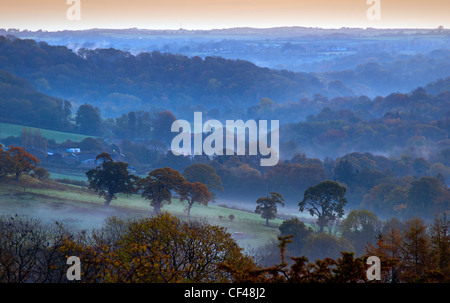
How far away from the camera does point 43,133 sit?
313 feet

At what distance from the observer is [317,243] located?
121 feet

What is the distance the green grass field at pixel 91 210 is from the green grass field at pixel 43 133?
45.4 metres

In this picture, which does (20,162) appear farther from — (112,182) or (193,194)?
(193,194)

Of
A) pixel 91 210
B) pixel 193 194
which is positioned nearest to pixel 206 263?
pixel 91 210

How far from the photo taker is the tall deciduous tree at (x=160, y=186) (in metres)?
44.0

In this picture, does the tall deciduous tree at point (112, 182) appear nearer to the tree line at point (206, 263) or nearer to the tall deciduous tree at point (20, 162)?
the tall deciduous tree at point (20, 162)

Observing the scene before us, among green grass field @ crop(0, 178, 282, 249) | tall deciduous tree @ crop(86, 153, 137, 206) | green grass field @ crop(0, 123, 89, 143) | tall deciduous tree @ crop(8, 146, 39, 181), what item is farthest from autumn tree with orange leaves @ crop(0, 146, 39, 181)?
green grass field @ crop(0, 123, 89, 143)

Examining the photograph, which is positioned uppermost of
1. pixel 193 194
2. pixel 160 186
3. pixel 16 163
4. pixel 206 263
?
pixel 16 163

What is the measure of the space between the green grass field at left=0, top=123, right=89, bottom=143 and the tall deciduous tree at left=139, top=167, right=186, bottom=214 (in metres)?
52.7

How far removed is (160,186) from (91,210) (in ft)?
20.7

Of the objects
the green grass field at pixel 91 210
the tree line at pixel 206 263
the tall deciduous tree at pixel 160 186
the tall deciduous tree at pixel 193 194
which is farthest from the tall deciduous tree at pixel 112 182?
the tree line at pixel 206 263

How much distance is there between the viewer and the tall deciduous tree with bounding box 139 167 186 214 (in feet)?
144

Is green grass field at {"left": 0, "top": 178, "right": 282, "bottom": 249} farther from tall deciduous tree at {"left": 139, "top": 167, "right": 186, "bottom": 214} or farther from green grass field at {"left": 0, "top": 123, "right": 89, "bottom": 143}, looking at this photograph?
green grass field at {"left": 0, "top": 123, "right": 89, "bottom": 143}
